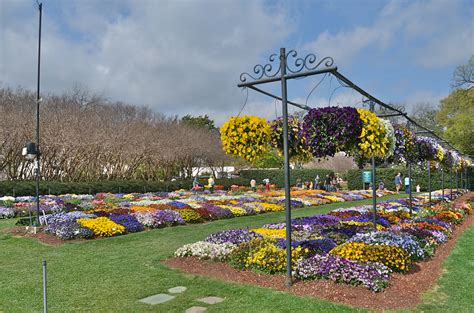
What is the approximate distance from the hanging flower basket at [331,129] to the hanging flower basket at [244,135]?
82 centimetres

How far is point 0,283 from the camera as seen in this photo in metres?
6.70

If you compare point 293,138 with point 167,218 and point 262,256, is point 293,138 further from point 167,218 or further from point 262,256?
point 167,218

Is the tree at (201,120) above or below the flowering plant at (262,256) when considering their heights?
above

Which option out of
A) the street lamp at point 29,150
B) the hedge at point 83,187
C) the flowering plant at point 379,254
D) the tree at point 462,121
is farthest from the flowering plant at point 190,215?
the tree at point 462,121

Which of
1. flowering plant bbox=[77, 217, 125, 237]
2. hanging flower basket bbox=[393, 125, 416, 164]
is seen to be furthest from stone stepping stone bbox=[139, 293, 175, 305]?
hanging flower basket bbox=[393, 125, 416, 164]

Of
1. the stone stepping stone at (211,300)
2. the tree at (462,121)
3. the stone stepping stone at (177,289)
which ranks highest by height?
the tree at (462,121)

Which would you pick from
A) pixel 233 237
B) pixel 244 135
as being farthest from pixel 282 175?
pixel 244 135

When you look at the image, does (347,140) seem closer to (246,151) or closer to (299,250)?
(246,151)

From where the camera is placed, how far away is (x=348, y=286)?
596cm

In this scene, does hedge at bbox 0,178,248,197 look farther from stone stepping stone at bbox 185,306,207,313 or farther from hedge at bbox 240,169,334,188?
stone stepping stone at bbox 185,306,207,313

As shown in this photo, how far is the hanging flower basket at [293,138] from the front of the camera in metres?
6.91

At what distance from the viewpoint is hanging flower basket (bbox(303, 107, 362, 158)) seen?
595cm

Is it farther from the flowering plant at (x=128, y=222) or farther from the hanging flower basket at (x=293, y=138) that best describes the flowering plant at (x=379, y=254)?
the flowering plant at (x=128, y=222)

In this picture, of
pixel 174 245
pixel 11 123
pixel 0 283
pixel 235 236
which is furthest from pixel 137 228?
pixel 11 123
